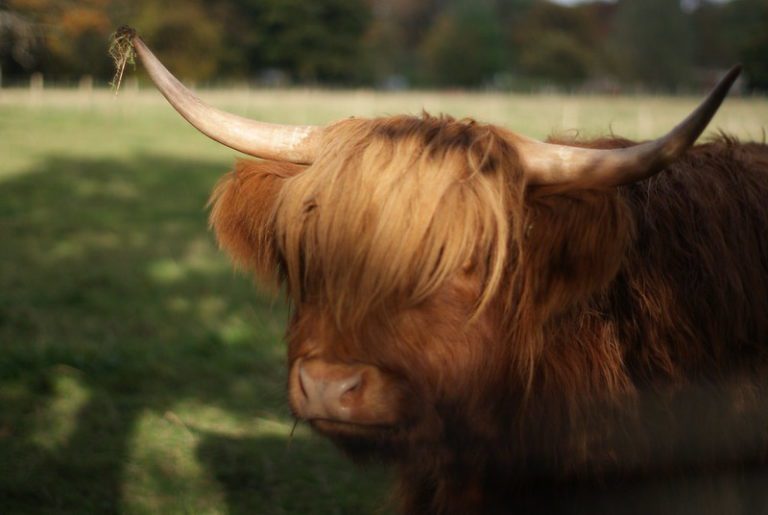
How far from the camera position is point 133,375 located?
5000mm

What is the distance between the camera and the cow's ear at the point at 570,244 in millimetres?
2152

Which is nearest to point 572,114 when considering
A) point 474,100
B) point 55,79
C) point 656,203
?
point 474,100

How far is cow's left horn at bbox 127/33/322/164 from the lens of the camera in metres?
2.57

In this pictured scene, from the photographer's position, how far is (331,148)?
243cm

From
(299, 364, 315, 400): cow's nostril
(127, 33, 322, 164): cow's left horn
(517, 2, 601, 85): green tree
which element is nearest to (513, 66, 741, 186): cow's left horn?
(127, 33, 322, 164): cow's left horn

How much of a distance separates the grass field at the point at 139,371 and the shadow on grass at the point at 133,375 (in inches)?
0.4

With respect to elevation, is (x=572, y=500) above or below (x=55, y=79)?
above

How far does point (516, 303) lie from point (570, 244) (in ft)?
0.84

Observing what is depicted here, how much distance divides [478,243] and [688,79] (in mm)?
53087

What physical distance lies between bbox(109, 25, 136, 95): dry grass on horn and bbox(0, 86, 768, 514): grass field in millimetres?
1224

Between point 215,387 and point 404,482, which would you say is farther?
point 215,387

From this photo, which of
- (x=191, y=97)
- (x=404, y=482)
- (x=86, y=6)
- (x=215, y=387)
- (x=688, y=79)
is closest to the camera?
(x=191, y=97)

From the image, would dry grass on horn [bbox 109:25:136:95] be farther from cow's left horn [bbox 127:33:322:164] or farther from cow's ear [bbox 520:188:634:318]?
cow's ear [bbox 520:188:634:318]

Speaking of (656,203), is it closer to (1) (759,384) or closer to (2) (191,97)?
(1) (759,384)
